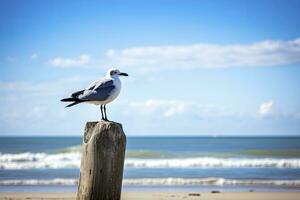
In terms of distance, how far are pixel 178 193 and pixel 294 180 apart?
18.5 feet

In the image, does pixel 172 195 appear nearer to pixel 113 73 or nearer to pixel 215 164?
pixel 113 73

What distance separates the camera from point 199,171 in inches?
860

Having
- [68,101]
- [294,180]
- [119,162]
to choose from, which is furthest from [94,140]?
[294,180]

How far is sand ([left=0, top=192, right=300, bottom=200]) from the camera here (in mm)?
12883

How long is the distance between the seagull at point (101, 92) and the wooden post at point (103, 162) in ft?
2.83

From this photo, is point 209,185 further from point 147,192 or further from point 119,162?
point 119,162

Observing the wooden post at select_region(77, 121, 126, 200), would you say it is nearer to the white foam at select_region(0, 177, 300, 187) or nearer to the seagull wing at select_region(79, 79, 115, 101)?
the seagull wing at select_region(79, 79, 115, 101)

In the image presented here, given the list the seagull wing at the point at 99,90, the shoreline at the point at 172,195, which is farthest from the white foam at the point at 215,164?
the seagull wing at the point at 99,90

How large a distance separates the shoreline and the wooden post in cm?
672

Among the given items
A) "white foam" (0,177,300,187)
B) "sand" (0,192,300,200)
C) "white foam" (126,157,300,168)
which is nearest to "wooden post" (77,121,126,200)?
"sand" (0,192,300,200)

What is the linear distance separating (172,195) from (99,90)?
6.83 metres

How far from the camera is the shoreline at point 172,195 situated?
12.9 metres

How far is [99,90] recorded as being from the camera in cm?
704

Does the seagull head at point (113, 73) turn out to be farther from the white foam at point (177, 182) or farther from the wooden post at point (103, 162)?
the white foam at point (177, 182)
